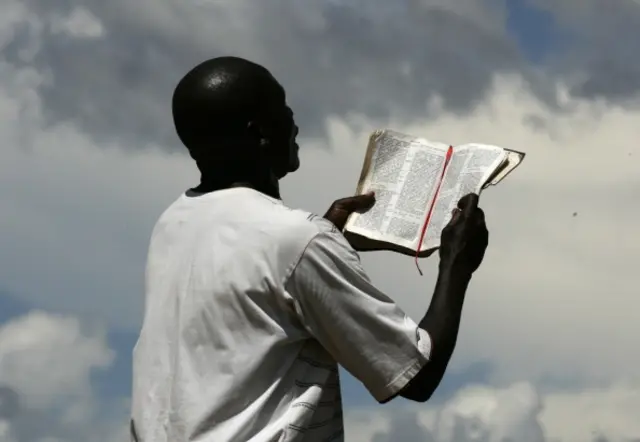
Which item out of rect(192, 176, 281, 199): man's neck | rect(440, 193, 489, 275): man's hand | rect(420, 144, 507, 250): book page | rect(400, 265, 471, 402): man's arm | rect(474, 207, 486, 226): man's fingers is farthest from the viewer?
rect(420, 144, 507, 250): book page

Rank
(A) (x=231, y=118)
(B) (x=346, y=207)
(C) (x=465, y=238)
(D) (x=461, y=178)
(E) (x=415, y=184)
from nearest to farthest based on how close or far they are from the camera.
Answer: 1. (A) (x=231, y=118)
2. (C) (x=465, y=238)
3. (D) (x=461, y=178)
4. (E) (x=415, y=184)
5. (B) (x=346, y=207)

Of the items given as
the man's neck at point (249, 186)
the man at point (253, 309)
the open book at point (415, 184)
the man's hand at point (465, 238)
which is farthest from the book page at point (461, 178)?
the man's neck at point (249, 186)

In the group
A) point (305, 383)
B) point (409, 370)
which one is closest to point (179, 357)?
point (305, 383)

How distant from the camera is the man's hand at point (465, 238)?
14.3 ft

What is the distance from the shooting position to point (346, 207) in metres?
5.12

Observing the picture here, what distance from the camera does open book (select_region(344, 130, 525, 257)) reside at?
15.9 feet

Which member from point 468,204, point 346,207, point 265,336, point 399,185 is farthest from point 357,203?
point 265,336

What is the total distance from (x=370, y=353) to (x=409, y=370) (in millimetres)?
133

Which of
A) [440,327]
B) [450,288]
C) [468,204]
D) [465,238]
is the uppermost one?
[468,204]

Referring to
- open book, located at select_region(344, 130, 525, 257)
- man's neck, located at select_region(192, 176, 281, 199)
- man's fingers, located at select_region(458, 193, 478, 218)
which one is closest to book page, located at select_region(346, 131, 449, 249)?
open book, located at select_region(344, 130, 525, 257)

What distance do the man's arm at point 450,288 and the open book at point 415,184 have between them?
0.22m

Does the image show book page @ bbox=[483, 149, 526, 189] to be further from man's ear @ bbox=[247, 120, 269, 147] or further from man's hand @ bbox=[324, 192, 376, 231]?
man's ear @ bbox=[247, 120, 269, 147]

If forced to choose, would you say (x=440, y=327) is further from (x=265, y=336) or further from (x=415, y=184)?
(x=415, y=184)

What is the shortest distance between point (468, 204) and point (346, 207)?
2.24 feet
